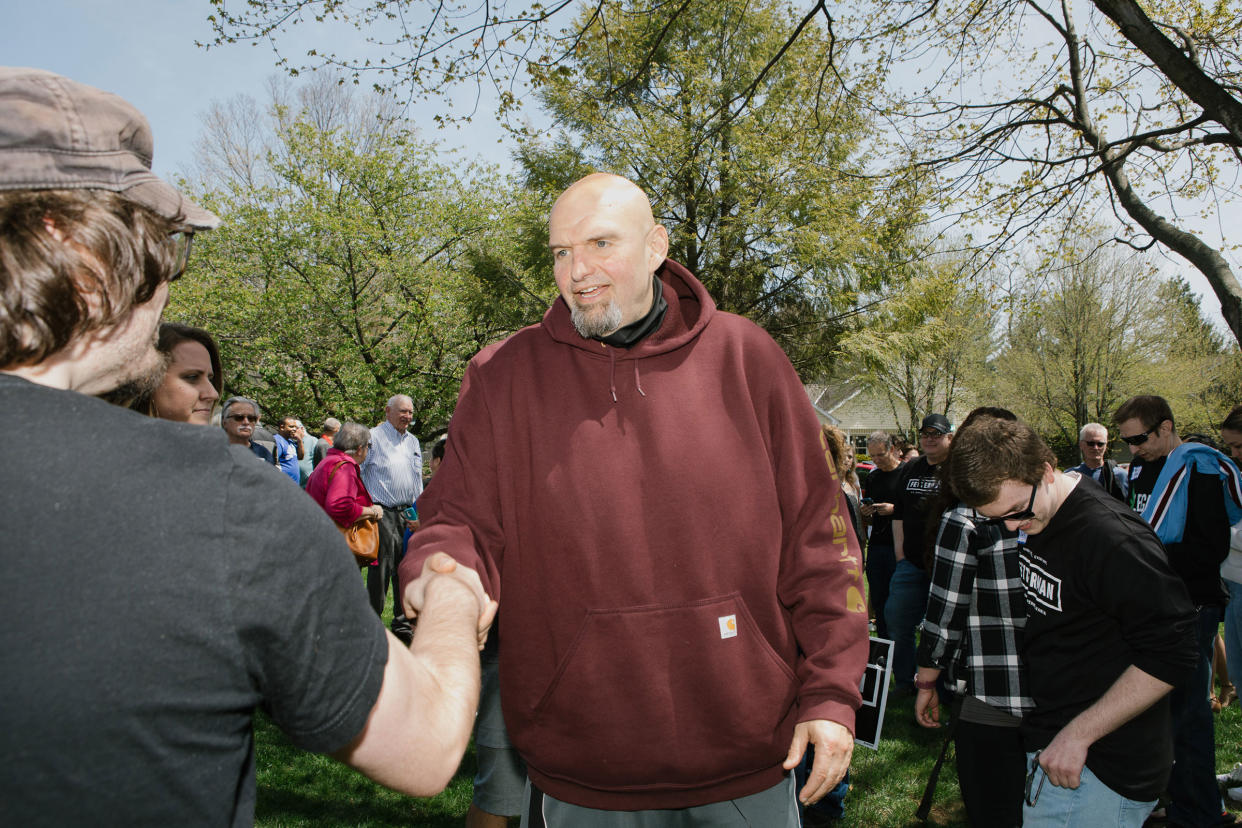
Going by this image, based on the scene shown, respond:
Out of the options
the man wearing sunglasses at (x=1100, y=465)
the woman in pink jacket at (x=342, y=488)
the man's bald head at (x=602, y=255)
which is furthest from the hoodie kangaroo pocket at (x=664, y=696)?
the man wearing sunglasses at (x=1100, y=465)

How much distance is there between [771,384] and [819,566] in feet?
1.63

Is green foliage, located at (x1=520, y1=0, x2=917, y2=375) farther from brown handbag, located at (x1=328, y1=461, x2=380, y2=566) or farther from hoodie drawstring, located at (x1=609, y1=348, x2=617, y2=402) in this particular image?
hoodie drawstring, located at (x1=609, y1=348, x2=617, y2=402)

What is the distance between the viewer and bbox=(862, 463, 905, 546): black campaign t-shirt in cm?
702

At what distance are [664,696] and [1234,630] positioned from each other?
4.67m

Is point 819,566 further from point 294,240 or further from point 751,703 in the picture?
point 294,240

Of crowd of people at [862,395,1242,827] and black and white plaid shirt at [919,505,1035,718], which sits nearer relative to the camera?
crowd of people at [862,395,1242,827]

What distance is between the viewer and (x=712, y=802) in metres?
1.91

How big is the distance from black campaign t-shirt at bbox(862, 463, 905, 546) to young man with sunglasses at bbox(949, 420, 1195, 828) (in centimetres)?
415

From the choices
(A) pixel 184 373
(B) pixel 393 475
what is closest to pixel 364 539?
(B) pixel 393 475

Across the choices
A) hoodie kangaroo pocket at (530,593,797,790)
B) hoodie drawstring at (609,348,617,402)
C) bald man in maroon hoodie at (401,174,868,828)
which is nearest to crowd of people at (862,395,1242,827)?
bald man in maroon hoodie at (401,174,868,828)

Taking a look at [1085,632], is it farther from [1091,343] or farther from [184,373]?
[1091,343]

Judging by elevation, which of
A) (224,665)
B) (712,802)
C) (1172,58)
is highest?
(1172,58)

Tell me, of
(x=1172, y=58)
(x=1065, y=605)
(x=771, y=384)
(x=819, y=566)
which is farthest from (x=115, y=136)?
(x=1172, y=58)

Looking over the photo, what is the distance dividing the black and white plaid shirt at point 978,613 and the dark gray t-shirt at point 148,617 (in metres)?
2.83
